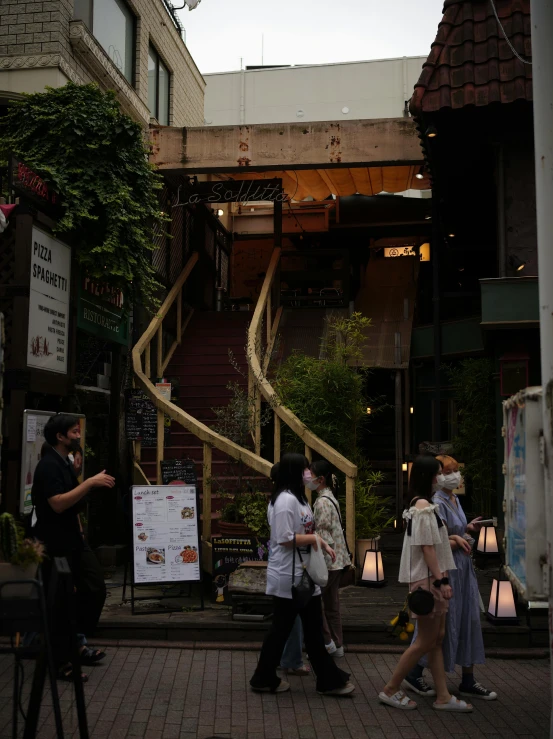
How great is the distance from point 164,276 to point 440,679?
1041 centimetres

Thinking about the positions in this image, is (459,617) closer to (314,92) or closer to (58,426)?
(58,426)

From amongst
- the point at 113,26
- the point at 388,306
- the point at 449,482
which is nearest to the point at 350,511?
the point at 449,482

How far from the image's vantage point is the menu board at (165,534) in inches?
316

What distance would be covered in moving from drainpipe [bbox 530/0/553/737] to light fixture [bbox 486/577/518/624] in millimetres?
3105

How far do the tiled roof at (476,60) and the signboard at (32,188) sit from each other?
5104 millimetres

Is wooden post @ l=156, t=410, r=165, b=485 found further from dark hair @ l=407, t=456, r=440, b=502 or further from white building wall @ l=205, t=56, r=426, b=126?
white building wall @ l=205, t=56, r=426, b=126

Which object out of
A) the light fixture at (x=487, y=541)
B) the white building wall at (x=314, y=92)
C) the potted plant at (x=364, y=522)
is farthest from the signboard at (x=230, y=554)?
the white building wall at (x=314, y=92)

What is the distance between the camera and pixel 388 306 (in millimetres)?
16359

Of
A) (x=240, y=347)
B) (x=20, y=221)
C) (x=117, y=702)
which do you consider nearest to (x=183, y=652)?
(x=117, y=702)

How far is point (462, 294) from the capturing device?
13.2m

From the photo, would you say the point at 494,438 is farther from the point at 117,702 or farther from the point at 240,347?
the point at 117,702

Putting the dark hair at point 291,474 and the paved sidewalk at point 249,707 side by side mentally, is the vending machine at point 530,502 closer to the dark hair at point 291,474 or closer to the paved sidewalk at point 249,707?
the paved sidewalk at point 249,707

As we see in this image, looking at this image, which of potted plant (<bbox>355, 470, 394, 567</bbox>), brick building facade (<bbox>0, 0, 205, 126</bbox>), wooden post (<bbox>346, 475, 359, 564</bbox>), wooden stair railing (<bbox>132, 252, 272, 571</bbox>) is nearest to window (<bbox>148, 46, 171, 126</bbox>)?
brick building facade (<bbox>0, 0, 205, 126</bbox>)

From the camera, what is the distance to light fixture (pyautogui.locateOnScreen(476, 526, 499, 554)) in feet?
32.9
